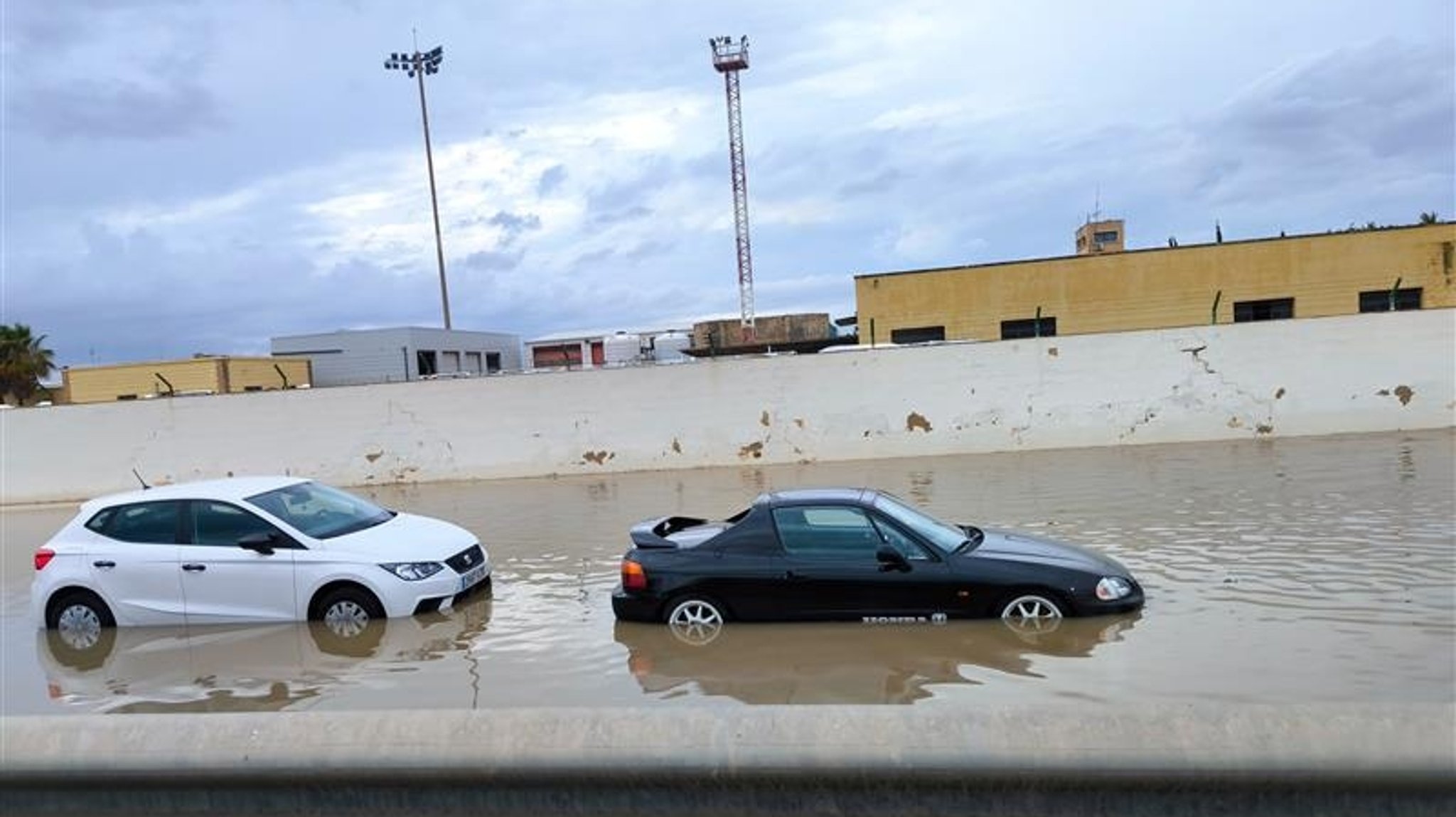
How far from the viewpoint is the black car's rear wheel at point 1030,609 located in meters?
7.85

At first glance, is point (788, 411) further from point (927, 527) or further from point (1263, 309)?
point (1263, 309)

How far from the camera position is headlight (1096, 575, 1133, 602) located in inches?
311

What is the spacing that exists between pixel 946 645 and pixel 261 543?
6.06 metres

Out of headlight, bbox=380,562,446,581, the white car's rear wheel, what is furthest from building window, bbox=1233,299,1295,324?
the white car's rear wheel

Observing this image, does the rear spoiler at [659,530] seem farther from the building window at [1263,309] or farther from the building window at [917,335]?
the building window at [1263,309]

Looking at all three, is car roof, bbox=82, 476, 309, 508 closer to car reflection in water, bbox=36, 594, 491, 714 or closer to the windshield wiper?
car reflection in water, bbox=36, 594, 491, 714

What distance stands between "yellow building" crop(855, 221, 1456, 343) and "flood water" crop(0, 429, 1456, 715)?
18.8 meters

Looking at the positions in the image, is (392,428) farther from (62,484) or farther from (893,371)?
(893,371)

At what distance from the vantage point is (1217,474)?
53.2 ft

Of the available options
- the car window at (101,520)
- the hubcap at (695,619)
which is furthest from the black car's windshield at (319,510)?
the hubcap at (695,619)

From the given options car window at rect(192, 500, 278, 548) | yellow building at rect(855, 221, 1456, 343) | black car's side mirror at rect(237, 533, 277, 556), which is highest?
yellow building at rect(855, 221, 1456, 343)

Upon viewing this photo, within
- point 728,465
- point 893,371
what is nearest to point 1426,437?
point 893,371

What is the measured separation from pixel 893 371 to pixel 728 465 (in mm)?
4063

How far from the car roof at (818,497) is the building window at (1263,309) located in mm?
27468
